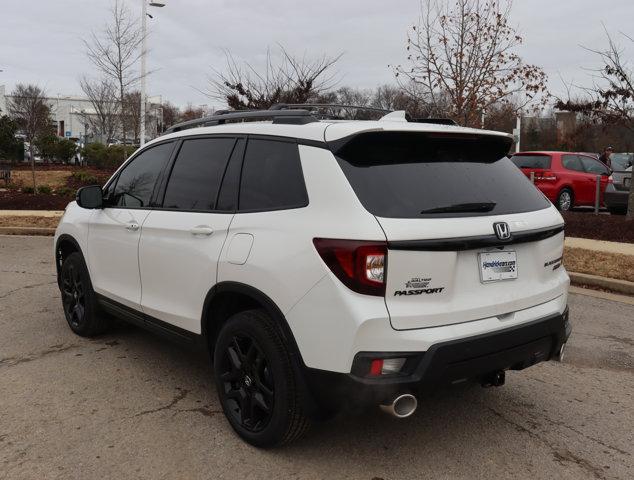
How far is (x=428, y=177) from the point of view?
3.00 metres

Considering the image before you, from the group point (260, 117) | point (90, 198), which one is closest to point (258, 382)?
point (260, 117)

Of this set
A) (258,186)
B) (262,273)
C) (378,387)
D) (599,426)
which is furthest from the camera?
(599,426)

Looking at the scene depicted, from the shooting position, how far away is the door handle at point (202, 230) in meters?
3.39

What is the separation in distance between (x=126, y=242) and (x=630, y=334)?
4.56 metres

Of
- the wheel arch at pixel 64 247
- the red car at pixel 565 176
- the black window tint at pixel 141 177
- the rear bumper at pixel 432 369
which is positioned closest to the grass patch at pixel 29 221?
the wheel arch at pixel 64 247

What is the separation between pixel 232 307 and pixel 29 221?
32.4ft

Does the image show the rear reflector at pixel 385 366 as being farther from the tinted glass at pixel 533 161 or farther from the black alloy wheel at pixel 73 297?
the tinted glass at pixel 533 161

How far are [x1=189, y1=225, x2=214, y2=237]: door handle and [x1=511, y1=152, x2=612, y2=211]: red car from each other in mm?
12861

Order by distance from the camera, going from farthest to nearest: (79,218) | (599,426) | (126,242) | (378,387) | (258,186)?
(79,218), (126,242), (599,426), (258,186), (378,387)

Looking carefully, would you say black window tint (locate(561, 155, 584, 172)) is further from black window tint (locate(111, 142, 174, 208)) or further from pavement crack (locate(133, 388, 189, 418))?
pavement crack (locate(133, 388, 189, 418))

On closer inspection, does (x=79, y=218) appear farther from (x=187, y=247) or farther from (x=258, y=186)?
(x=258, y=186)

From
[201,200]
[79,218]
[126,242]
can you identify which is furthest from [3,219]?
[201,200]

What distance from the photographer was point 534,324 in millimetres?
3059

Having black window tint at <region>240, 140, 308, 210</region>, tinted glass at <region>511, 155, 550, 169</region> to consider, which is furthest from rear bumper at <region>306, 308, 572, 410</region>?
tinted glass at <region>511, 155, 550, 169</region>
